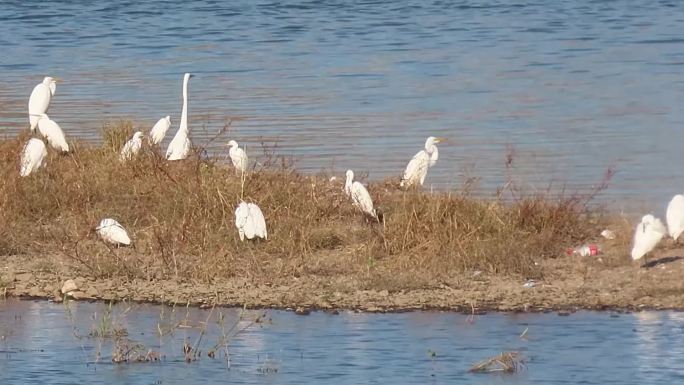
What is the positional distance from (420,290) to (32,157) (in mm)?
4087

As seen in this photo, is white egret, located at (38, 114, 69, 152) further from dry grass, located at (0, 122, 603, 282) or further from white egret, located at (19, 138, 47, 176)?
dry grass, located at (0, 122, 603, 282)

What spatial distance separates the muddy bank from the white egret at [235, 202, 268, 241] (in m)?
0.52

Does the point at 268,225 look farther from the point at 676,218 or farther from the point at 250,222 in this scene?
the point at 676,218

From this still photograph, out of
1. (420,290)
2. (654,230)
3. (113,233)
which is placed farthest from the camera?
(113,233)

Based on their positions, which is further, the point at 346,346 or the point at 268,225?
the point at 268,225

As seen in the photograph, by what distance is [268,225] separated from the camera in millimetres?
10781

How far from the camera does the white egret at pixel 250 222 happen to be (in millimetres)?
10391

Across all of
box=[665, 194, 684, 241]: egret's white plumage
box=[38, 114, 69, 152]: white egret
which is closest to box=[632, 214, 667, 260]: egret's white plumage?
box=[665, 194, 684, 241]: egret's white plumage

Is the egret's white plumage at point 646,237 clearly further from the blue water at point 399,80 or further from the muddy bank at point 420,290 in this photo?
the blue water at point 399,80

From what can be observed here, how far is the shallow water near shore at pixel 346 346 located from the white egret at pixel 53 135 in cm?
429

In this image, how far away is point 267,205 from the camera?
11070 millimetres

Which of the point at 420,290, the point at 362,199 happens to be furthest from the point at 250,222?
the point at 420,290

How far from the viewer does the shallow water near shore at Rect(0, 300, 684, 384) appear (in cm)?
797

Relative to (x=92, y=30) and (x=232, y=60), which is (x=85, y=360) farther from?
(x=92, y=30)
